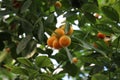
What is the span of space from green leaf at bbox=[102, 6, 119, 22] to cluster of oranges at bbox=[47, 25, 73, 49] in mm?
319

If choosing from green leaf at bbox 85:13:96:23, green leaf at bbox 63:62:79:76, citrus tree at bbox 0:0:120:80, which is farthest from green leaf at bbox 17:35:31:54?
green leaf at bbox 85:13:96:23

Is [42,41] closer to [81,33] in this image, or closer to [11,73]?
[11,73]

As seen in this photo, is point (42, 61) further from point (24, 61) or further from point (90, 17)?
point (90, 17)

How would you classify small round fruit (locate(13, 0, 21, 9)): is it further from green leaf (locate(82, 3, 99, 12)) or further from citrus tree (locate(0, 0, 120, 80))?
green leaf (locate(82, 3, 99, 12))

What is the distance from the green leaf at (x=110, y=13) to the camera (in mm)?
1917

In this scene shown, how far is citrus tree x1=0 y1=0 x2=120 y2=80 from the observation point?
5.62 feet

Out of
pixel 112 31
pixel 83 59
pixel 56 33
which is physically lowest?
pixel 83 59

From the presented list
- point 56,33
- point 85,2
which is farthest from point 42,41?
point 85,2

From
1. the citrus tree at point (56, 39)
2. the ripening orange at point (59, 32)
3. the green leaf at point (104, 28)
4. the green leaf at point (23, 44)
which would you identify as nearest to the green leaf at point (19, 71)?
the citrus tree at point (56, 39)

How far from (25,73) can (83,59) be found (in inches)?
15.3

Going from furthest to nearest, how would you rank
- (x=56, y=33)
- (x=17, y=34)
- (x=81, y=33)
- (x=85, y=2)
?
1. (x=81, y=33)
2. (x=85, y=2)
3. (x=17, y=34)
4. (x=56, y=33)

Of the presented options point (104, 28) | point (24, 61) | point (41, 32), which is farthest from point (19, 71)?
point (104, 28)

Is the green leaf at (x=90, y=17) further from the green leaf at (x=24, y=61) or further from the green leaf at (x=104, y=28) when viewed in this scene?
the green leaf at (x=24, y=61)

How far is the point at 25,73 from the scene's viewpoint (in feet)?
→ 5.86
